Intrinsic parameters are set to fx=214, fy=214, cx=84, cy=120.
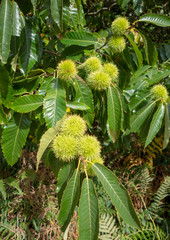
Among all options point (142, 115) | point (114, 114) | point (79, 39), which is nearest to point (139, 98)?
point (142, 115)

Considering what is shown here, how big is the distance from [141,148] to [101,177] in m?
2.55

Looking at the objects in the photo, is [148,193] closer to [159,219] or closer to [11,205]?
[159,219]

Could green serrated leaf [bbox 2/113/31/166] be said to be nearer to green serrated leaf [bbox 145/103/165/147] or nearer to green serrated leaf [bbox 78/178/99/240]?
green serrated leaf [bbox 78/178/99/240]

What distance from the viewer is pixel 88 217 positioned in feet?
2.07

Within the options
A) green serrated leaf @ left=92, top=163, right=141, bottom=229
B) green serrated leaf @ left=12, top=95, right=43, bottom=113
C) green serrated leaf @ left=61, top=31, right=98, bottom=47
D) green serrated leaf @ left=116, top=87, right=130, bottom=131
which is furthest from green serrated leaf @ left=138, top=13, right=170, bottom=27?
green serrated leaf @ left=92, top=163, right=141, bottom=229

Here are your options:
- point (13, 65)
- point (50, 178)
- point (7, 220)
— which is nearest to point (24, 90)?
point (13, 65)

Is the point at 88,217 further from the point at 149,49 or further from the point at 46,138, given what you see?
the point at 149,49

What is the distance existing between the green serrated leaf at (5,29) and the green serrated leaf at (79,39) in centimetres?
31

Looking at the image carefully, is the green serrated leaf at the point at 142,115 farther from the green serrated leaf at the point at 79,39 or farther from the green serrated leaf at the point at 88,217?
the green serrated leaf at the point at 88,217

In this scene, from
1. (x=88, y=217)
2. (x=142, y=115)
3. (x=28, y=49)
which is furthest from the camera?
(x=142, y=115)

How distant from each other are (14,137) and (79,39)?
547 millimetres

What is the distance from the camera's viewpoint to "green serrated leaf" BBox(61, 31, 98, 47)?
987 mm

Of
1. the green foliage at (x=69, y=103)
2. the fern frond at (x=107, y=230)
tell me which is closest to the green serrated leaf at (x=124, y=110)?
the green foliage at (x=69, y=103)

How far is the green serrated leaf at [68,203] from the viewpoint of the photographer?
676 millimetres
